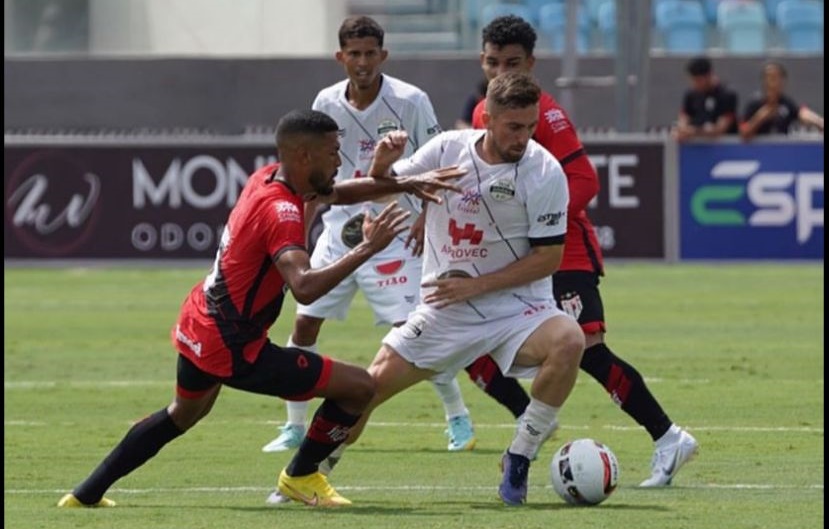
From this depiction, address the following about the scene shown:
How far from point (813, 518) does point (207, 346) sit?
8.74 ft

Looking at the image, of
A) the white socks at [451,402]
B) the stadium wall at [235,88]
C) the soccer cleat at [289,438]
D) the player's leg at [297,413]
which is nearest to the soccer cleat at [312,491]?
the player's leg at [297,413]

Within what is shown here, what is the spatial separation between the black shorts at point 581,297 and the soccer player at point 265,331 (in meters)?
1.49

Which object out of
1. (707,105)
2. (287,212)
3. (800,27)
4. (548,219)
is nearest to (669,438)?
(548,219)

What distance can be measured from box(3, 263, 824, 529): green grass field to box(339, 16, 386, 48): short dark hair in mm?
2300

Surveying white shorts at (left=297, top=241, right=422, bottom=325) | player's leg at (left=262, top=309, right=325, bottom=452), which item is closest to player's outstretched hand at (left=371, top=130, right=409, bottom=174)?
player's leg at (left=262, top=309, right=325, bottom=452)

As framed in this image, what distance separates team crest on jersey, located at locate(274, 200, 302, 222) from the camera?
855 cm

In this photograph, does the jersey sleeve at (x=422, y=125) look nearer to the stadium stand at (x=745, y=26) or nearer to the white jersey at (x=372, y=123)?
the white jersey at (x=372, y=123)

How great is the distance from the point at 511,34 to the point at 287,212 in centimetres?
214

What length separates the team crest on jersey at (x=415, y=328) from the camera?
9.26 meters

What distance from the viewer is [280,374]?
28.8 feet

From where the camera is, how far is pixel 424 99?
11609 mm

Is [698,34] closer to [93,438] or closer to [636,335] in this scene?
[636,335]

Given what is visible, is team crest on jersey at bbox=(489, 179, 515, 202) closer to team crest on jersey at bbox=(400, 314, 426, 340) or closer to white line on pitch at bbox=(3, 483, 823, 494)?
team crest on jersey at bbox=(400, 314, 426, 340)

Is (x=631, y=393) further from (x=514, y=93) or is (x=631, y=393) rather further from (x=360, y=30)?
(x=360, y=30)
